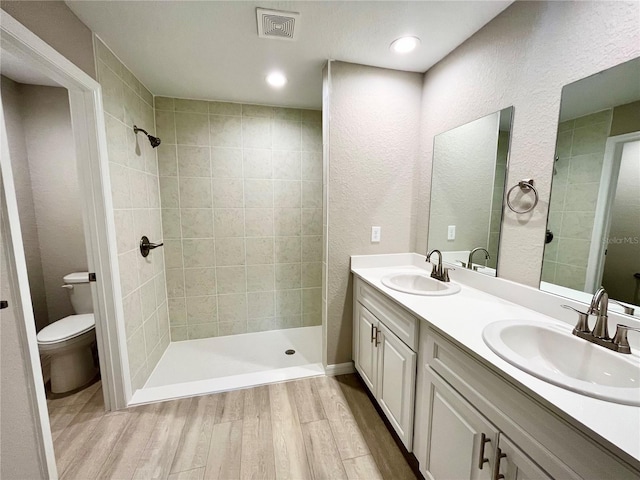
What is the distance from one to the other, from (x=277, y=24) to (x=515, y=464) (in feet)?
6.77

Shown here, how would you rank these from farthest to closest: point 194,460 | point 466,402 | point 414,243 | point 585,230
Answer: point 414,243 < point 194,460 < point 585,230 < point 466,402

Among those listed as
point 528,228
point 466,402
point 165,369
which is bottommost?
point 165,369

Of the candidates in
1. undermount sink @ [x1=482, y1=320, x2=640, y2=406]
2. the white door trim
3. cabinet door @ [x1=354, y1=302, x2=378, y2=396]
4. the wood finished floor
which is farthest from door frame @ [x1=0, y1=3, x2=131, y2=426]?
undermount sink @ [x1=482, y1=320, x2=640, y2=406]

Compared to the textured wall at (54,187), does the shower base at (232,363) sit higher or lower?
lower

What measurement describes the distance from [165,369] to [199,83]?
2378 millimetres

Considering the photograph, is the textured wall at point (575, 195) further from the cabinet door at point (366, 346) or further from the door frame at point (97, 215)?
the door frame at point (97, 215)

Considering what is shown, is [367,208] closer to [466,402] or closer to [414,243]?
[414,243]

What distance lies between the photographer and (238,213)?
103 inches

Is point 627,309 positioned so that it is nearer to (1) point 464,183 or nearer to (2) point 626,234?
(2) point 626,234

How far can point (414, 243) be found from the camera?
6.75 feet

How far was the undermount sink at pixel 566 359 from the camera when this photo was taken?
66 cm

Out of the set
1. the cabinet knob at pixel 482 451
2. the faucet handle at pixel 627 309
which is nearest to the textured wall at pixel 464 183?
the faucet handle at pixel 627 309

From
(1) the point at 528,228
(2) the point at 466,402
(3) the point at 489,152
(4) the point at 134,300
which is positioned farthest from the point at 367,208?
(4) the point at 134,300

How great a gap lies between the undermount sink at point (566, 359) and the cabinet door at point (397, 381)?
432 mm
